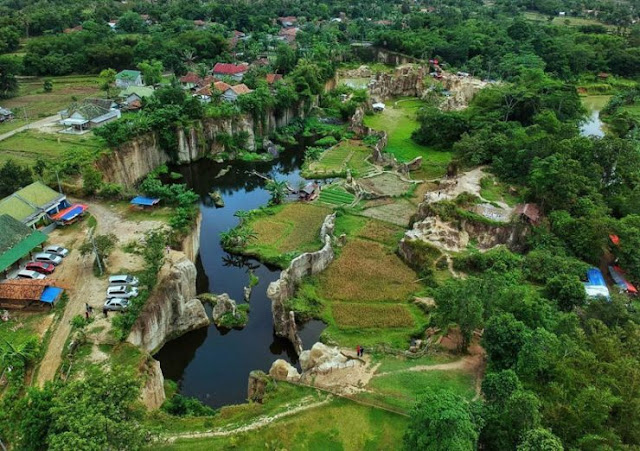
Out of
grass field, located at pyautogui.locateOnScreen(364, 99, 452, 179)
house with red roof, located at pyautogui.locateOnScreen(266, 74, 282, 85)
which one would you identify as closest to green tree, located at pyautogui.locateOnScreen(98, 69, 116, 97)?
house with red roof, located at pyautogui.locateOnScreen(266, 74, 282, 85)

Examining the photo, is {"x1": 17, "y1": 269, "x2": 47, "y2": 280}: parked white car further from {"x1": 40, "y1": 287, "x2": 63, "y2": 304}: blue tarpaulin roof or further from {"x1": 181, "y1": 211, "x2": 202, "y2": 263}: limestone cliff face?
{"x1": 181, "y1": 211, "x2": 202, "y2": 263}: limestone cliff face

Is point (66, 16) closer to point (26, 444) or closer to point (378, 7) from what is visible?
point (378, 7)

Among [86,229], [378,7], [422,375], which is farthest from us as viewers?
[378,7]

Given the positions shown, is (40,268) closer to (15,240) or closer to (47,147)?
(15,240)

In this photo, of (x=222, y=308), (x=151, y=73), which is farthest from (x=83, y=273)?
(x=151, y=73)

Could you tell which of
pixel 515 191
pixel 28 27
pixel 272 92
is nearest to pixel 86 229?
pixel 515 191

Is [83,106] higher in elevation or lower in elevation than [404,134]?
higher

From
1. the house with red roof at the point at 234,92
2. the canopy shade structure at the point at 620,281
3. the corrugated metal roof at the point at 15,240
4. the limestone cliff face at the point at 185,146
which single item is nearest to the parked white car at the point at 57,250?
the corrugated metal roof at the point at 15,240

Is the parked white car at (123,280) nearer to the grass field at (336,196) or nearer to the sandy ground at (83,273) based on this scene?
the sandy ground at (83,273)
